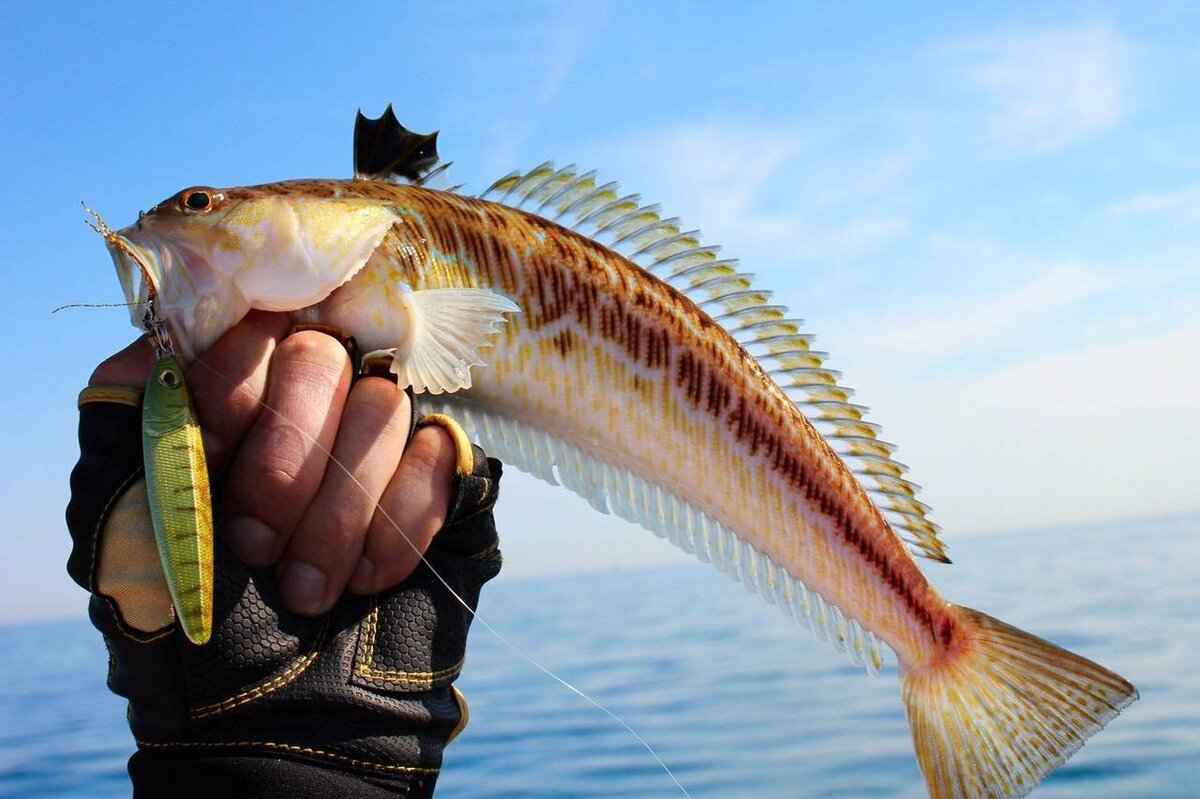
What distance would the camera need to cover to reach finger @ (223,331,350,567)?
8.69 ft

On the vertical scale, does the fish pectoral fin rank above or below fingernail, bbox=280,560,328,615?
above

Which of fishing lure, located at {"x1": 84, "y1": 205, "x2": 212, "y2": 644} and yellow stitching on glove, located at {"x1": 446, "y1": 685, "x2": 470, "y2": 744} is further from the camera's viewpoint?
yellow stitching on glove, located at {"x1": 446, "y1": 685, "x2": 470, "y2": 744}

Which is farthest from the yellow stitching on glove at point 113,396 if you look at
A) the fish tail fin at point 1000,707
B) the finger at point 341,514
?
the fish tail fin at point 1000,707

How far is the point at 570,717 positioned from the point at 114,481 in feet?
44.2

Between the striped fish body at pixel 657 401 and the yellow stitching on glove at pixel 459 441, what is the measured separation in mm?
108

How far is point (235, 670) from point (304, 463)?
1.91 ft

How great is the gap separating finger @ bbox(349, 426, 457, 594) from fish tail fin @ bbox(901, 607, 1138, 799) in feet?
6.57

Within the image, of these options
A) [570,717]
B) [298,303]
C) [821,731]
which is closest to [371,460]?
[298,303]

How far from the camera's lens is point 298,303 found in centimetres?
295

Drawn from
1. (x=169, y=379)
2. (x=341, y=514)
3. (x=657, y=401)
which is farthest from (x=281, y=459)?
(x=657, y=401)

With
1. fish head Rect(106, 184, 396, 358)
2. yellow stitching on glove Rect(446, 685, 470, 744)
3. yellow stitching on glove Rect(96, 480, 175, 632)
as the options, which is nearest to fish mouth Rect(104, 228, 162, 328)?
fish head Rect(106, 184, 396, 358)

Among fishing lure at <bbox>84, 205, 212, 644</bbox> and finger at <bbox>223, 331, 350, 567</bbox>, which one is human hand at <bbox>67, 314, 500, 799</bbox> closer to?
finger at <bbox>223, 331, 350, 567</bbox>

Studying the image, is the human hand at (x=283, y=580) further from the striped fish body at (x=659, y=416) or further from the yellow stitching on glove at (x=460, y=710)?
the striped fish body at (x=659, y=416)

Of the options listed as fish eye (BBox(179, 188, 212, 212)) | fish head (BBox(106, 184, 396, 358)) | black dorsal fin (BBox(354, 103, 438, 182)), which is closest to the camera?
fish head (BBox(106, 184, 396, 358))
